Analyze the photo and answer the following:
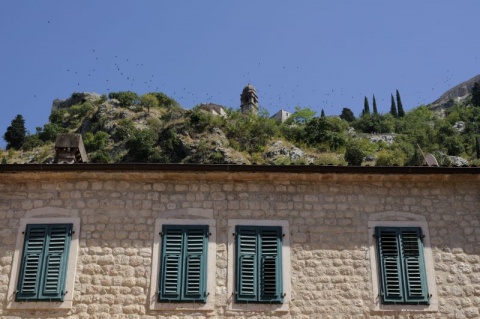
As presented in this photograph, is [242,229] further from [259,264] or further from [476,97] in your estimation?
[476,97]

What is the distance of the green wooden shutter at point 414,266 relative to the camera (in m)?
9.38

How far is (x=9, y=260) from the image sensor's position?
9.55m

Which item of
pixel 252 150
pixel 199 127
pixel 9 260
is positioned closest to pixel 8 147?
pixel 199 127

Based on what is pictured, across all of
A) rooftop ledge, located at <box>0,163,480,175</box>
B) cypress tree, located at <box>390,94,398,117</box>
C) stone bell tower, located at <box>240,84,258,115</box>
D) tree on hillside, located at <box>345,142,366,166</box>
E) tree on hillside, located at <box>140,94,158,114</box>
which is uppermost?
cypress tree, located at <box>390,94,398,117</box>

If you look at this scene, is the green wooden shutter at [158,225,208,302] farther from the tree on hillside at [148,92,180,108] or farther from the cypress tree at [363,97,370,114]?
the cypress tree at [363,97,370,114]

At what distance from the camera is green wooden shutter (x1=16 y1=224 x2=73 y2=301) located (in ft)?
30.3

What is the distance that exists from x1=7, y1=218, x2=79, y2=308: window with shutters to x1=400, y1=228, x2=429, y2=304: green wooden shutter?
545 cm

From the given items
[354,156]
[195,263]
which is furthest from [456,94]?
[195,263]

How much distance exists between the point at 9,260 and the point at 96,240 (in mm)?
1437

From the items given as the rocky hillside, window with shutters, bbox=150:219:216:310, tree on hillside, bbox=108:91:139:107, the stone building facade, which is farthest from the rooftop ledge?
the rocky hillside

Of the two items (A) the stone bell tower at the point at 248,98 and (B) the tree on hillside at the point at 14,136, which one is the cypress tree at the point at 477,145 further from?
(B) the tree on hillside at the point at 14,136

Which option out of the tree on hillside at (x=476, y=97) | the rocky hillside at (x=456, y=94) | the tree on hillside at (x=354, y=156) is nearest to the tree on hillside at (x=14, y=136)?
the tree on hillside at (x=354, y=156)

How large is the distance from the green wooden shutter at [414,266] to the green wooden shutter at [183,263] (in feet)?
10.9

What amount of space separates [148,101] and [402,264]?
190ft
